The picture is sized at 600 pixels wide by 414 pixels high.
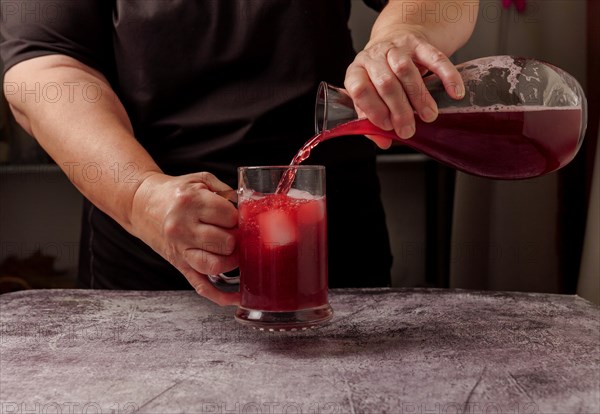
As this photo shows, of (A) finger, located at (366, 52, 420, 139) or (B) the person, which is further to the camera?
(B) the person

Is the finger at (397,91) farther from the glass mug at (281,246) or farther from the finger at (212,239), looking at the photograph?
the finger at (212,239)

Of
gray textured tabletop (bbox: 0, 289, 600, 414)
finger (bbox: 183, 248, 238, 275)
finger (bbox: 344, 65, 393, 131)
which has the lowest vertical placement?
gray textured tabletop (bbox: 0, 289, 600, 414)

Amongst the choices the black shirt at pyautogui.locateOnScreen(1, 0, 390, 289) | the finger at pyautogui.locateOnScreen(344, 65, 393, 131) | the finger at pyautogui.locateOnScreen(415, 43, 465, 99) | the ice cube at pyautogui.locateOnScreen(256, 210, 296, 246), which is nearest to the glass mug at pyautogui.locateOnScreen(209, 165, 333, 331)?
the ice cube at pyautogui.locateOnScreen(256, 210, 296, 246)

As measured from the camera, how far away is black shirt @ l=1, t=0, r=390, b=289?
1.47m

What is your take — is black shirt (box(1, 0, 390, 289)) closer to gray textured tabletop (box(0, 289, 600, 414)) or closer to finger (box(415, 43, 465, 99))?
gray textured tabletop (box(0, 289, 600, 414))

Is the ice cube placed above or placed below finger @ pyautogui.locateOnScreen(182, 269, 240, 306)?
above

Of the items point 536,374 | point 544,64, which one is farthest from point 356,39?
point 536,374

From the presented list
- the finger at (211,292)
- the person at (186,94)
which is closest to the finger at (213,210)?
the finger at (211,292)

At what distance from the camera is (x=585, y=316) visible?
45.5 inches

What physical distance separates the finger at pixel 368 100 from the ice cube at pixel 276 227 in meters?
0.19

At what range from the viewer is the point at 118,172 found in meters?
1.22

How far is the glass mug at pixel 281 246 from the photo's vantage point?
1.02 metres

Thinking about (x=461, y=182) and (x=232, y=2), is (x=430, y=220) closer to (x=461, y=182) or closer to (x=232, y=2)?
(x=461, y=182)

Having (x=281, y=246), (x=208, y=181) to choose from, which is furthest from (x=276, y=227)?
(x=208, y=181)
